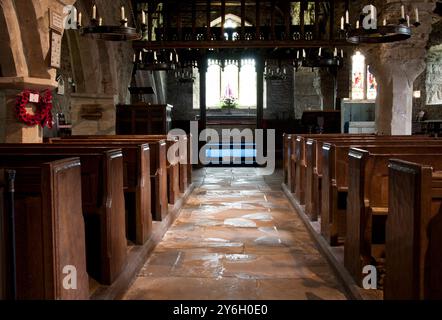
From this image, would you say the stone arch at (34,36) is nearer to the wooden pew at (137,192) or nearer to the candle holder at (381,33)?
the wooden pew at (137,192)

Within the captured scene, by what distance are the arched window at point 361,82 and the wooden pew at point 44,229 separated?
51.0 feet

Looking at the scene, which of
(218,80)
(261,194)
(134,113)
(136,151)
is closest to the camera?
(136,151)

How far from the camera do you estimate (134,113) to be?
448 inches

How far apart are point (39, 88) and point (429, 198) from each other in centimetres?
565

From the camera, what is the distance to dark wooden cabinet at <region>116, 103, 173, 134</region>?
37.2 ft

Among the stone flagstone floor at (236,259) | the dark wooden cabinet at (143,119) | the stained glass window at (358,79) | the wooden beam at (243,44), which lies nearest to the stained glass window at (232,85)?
the stained glass window at (358,79)

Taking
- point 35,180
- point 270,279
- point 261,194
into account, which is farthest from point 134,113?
point 35,180

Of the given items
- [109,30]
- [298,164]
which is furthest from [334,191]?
[109,30]

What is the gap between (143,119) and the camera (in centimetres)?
1145

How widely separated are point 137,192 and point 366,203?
6.39ft

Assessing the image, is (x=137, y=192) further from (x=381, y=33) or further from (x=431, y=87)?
(x=431, y=87)

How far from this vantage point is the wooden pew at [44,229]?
2373 millimetres

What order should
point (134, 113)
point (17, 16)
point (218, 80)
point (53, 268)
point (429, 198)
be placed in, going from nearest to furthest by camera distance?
point (429, 198)
point (53, 268)
point (17, 16)
point (134, 113)
point (218, 80)
